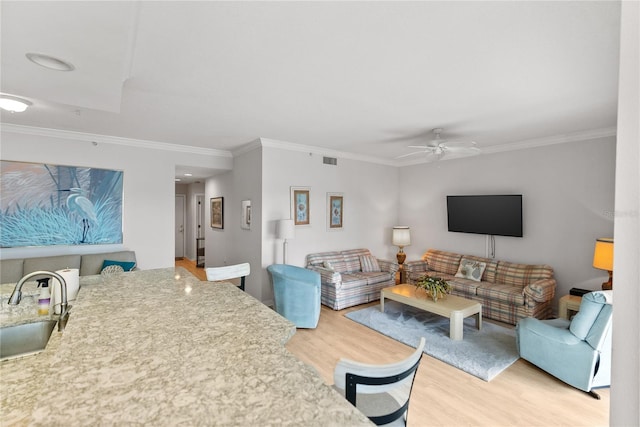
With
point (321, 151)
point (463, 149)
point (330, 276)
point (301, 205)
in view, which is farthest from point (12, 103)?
point (463, 149)

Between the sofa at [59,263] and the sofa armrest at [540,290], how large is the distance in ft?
16.6

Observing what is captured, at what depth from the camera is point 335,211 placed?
5.53 m

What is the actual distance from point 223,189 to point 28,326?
4805mm

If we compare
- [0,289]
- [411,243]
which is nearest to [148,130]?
[0,289]

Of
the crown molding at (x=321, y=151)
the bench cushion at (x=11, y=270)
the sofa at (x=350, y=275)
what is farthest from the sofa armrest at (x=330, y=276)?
the bench cushion at (x=11, y=270)

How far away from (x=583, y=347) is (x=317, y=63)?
3076 millimetres

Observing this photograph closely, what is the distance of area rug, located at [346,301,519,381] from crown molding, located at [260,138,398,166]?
2.60 metres

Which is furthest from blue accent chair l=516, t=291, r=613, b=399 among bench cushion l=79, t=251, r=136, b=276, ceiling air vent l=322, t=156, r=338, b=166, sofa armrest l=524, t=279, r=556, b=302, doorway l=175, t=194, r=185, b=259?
doorway l=175, t=194, r=185, b=259

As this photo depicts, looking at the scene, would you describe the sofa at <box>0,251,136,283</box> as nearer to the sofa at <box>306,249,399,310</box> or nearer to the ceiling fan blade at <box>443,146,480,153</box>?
the sofa at <box>306,249,399,310</box>

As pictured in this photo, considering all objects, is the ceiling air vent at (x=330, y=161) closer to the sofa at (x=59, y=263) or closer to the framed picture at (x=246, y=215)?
the framed picture at (x=246, y=215)

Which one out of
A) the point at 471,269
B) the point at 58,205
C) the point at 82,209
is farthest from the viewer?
the point at 471,269

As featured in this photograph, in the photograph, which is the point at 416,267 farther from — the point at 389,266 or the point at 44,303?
the point at 44,303

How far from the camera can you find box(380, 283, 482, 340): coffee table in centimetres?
351

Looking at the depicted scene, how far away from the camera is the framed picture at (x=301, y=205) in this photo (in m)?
5.01
